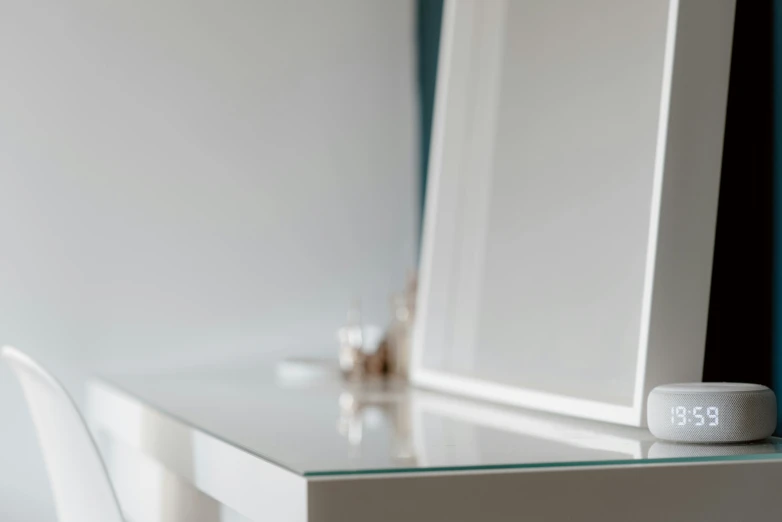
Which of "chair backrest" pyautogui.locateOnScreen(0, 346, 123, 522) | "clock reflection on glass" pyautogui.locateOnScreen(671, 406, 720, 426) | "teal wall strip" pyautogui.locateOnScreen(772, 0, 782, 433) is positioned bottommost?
"chair backrest" pyautogui.locateOnScreen(0, 346, 123, 522)

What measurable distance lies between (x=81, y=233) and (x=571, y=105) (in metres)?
1.49

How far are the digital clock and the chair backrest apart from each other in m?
0.88

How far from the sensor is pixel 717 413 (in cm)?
144

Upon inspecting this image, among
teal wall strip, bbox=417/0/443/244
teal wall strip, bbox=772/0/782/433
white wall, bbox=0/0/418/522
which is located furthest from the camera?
teal wall strip, bbox=417/0/443/244

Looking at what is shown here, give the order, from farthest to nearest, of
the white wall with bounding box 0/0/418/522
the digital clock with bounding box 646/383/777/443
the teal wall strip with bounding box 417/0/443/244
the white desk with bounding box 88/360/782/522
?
the teal wall strip with bounding box 417/0/443/244 → the white wall with bounding box 0/0/418/522 → the digital clock with bounding box 646/383/777/443 → the white desk with bounding box 88/360/782/522

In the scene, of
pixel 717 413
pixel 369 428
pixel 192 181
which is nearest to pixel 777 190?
pixel 717 413

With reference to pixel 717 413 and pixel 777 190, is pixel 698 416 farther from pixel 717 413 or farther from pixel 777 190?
pixel 777 190

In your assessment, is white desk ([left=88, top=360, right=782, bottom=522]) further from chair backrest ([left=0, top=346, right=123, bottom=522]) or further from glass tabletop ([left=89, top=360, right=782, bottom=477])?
chair backrest ([left=0, top=346, right=123, bottom=522])

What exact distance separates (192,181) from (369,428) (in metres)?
1.47

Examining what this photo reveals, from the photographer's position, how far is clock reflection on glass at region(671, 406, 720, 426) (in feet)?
4.74

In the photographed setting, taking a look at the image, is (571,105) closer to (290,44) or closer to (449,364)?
(449,364)

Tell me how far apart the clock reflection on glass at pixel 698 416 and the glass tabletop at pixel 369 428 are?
0.10 ft

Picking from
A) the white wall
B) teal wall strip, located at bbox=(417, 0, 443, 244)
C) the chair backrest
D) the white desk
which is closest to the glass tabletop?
the white desk

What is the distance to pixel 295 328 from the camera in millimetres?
3139
